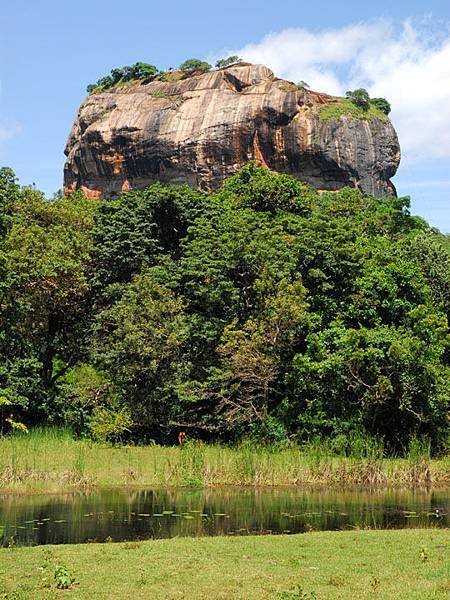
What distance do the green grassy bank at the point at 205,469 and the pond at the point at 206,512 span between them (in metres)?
0.75

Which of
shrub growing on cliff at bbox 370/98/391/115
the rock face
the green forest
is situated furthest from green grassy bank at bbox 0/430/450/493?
shrub growing on cliff at bbox 370/98/391/115

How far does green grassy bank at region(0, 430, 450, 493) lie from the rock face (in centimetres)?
4677

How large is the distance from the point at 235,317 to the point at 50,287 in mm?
7370

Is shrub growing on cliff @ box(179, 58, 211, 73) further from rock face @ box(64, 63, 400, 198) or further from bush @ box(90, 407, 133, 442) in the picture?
bush @ box(90, 407, 133, 442)

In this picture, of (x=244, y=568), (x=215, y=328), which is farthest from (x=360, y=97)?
(x=244, y=568)

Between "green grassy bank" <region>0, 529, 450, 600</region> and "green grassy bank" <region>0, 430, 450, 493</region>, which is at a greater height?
"green grassy bank" <region>0, 430, 450, 493</region>

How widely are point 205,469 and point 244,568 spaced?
9.57m

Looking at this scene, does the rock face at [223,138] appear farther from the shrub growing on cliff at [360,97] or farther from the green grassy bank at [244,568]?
the green grassy bank at [244,568]

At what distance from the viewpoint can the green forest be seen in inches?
935

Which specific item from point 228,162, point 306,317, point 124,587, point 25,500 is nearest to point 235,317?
point 306,317

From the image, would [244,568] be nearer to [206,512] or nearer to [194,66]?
[206,512]

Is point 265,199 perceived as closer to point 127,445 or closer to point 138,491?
point 127,445

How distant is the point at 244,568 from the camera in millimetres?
9180

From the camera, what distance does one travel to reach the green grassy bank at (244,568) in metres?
7.95
